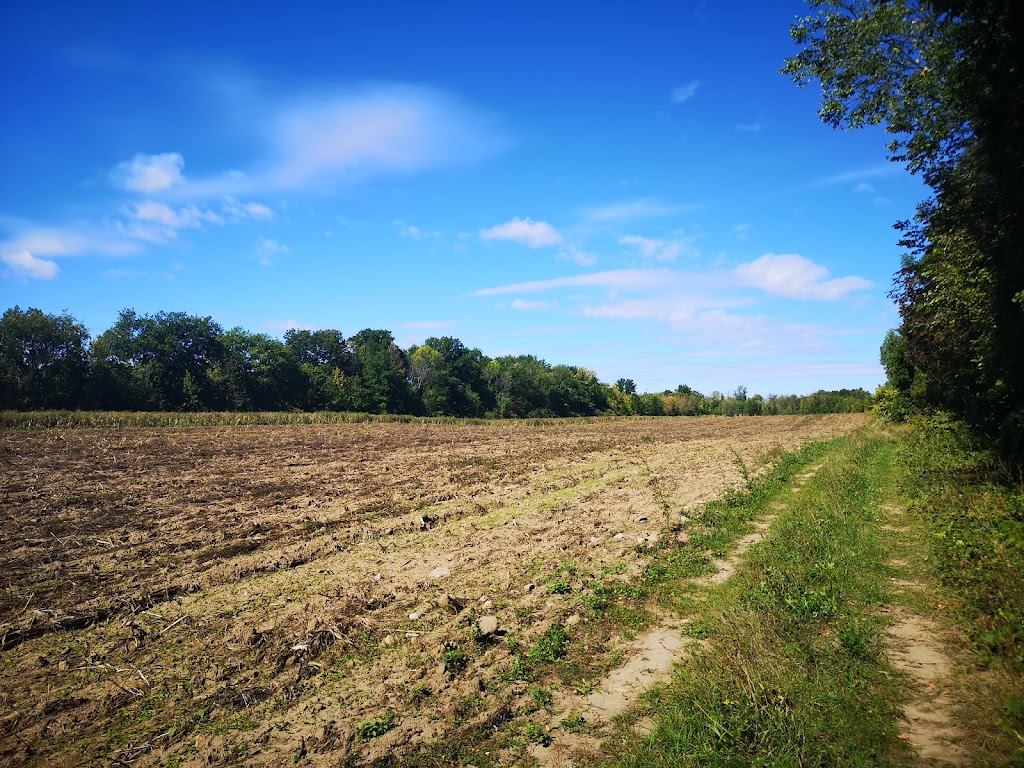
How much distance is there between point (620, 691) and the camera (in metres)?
5.25

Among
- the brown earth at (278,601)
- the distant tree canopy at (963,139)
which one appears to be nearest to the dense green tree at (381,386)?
the brown earth at (278,601)

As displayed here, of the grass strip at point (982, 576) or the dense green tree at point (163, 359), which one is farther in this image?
the dense green tree at point (163, 359)

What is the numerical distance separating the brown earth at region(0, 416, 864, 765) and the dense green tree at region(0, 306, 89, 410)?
193 ft

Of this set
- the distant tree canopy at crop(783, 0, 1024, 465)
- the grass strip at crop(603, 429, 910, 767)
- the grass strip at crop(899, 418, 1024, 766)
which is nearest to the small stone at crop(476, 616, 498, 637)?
the grass strip at crop(603, 429, 910, 767)

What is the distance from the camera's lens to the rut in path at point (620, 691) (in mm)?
4387

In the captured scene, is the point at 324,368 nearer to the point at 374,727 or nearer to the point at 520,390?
the point at 520,390

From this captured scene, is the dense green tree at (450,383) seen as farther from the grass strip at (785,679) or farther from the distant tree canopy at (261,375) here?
the grass strip at (785,679)

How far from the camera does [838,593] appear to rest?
7.40 meters

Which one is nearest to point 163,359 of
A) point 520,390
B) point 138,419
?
point 138,419

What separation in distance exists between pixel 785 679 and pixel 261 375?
89757 mm

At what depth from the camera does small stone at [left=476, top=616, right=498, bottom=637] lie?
20.6 feet

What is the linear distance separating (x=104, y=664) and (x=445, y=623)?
13.1 ft

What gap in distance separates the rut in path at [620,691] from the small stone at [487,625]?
1.36m

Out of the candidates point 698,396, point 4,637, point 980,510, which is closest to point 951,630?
point 980,510
